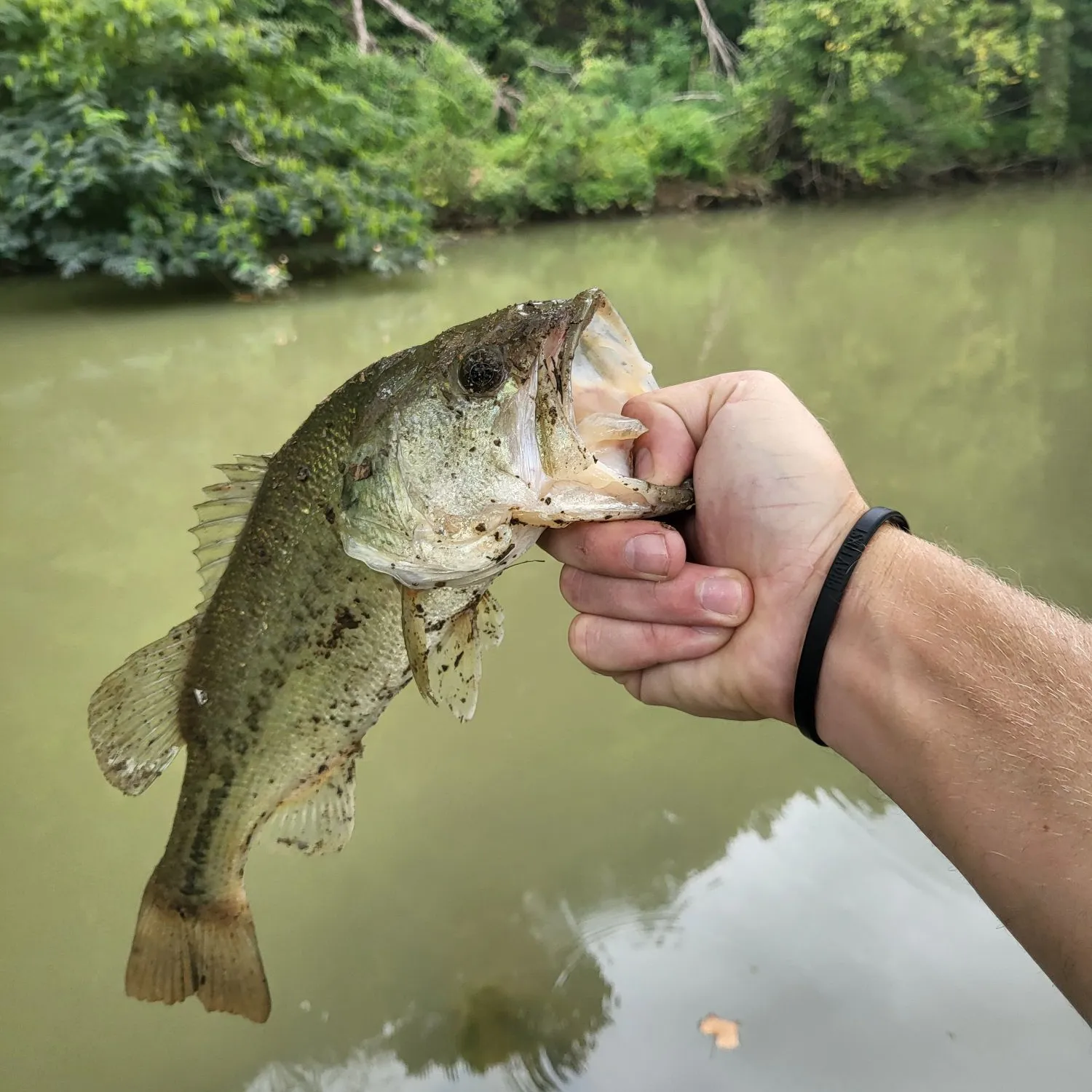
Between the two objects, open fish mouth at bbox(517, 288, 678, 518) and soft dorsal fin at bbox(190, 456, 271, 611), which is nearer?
open fish mouth at bbox(517, 288, 678, 518)

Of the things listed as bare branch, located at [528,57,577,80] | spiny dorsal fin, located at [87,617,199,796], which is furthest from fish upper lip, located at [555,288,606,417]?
bare branch, located at [528,57,577,80]

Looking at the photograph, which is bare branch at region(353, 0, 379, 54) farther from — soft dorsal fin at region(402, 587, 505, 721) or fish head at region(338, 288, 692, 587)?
soft dorsal fin at region(402, 587, 505, 721)

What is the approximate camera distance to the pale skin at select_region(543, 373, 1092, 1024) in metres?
1.12

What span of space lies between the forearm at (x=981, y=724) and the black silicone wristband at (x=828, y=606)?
2 cm

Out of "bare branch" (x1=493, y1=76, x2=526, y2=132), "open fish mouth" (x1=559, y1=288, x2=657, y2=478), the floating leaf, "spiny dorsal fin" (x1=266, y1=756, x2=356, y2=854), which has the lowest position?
the floating leaf

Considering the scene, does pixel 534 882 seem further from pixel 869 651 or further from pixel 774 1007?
pixel 869 651

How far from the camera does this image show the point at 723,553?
5.33 ft

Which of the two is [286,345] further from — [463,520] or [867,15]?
[867,15]

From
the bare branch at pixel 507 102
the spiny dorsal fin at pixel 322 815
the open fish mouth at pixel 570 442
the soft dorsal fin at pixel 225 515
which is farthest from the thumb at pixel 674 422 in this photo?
the bare branch at pixel 507 102

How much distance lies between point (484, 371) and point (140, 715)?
0.91m

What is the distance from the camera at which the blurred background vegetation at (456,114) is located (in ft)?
24.6

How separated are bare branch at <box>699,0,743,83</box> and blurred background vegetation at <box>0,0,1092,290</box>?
0.29 ft

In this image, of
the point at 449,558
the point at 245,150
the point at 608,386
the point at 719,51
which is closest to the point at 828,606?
the point at 608,386

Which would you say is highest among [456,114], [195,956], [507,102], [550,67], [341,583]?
[550,67]
